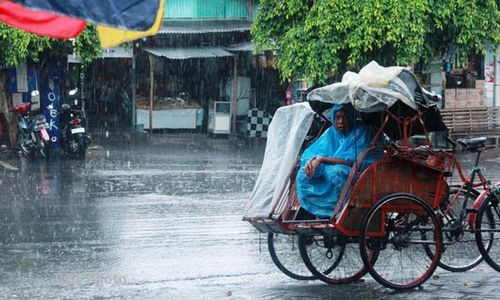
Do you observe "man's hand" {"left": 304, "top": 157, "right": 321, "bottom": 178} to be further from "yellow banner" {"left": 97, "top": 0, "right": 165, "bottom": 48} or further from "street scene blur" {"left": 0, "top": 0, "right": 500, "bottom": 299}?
"yellow banner" {"left": 97, "top": 0, "right": 165, "bottom": 48}

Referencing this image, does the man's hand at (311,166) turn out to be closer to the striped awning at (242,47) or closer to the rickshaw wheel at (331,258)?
the rickshaw wheel at (331,258)

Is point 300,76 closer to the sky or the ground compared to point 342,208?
closer to the sky

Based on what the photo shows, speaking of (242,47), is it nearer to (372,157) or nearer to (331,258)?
(331,258)

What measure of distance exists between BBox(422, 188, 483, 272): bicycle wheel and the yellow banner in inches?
146

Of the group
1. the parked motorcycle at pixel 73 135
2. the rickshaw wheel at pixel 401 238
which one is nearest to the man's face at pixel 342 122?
the rickshaw wheel at pixel 401 238

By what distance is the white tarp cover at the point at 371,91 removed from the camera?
23.7 ft

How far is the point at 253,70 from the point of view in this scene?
87.9 ft

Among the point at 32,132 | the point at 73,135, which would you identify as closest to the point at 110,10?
the point at 32,132

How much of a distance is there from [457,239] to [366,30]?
10174mm

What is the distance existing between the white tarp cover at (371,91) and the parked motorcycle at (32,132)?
1173 centimetres

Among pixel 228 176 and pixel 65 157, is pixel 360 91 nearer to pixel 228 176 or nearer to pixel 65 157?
pixel 228 176

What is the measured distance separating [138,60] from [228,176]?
498 inches

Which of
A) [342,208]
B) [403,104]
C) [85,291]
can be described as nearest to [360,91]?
[403,104]

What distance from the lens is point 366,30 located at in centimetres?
1733
